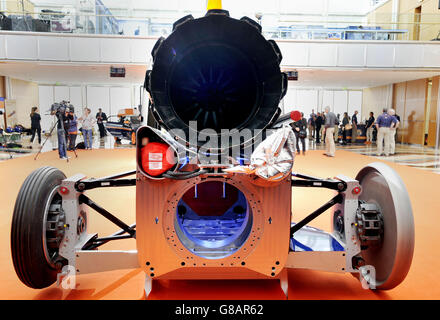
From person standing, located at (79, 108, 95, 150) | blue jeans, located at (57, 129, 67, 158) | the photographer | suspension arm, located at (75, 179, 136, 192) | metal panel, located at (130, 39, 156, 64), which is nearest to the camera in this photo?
suspension arm, located at (75, 179, 136, 192)

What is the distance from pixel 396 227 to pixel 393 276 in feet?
1.22

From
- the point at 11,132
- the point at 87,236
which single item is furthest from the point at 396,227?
the point at 11,132

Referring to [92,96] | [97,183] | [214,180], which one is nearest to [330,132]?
[214,180]

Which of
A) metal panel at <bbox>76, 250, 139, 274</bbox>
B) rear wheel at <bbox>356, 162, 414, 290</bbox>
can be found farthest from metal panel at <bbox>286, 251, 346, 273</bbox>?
metal panel at <bbox>76, 250, 139, 274</bbox>

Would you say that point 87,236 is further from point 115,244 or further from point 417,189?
point 417,189

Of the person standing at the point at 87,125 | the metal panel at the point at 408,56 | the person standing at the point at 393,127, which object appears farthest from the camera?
the metal panel at the point at 408,56

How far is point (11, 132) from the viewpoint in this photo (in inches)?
627

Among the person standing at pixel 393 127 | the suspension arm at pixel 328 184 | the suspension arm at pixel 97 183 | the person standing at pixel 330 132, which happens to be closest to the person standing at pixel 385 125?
→ the person standing at pixel 393 127

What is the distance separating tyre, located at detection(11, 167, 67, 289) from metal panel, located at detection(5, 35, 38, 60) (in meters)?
13.7

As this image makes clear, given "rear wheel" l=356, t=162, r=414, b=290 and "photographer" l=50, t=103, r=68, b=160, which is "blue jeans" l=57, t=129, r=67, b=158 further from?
"rear wheel" l=356, t=162, r=414, b=290

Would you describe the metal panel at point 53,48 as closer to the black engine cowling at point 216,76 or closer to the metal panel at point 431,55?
the black engine cowling at point 216,76

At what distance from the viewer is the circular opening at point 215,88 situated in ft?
7.59

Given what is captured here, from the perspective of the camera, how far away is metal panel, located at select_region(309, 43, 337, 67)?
14516 millimetres

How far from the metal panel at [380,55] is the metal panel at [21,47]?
14.5 m
